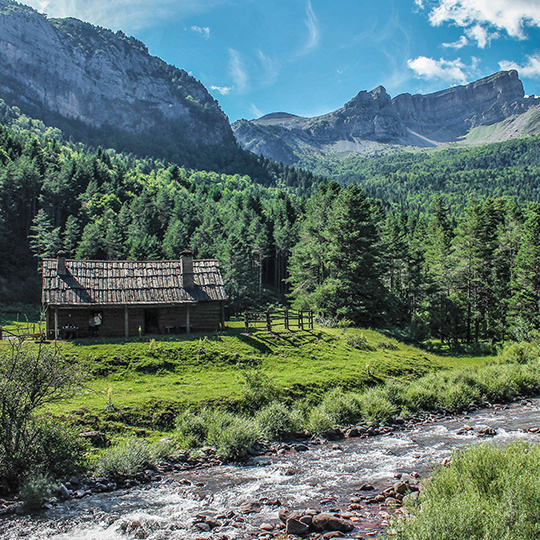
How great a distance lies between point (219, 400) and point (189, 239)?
2911 inches

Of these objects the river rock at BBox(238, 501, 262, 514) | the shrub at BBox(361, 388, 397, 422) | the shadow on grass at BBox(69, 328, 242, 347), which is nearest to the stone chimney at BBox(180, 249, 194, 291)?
the shadow on grass at BBox(69, 328, 242, 347)

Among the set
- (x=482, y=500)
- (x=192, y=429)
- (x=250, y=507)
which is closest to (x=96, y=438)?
(x=192, y=429)

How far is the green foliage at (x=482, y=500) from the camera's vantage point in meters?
9.03

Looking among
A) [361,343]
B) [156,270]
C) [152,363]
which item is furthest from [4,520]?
[361,343]

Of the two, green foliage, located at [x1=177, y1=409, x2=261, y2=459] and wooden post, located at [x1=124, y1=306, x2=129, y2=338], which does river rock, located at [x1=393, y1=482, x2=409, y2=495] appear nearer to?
green foliage, located at [x1=177, y1=409, x2=261, y2=459]

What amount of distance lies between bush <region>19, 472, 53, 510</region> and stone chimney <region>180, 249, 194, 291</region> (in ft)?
76.8

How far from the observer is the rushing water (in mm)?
12289

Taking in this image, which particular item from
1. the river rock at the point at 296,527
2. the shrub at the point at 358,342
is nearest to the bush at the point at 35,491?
the river rock at the point at 296,527

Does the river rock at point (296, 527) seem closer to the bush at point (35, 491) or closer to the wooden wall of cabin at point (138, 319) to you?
the bush at point (35, 491)

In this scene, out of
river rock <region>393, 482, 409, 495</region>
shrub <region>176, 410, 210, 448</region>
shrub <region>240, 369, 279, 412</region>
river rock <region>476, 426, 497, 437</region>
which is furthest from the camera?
shrub <region>240, 369, 279, 412</region>

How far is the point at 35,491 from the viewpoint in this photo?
1348 centimetres

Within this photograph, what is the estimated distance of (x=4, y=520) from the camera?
41.5 ft

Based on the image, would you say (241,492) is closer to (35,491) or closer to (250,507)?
(250,507)

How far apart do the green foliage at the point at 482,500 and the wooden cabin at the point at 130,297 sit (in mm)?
26333
